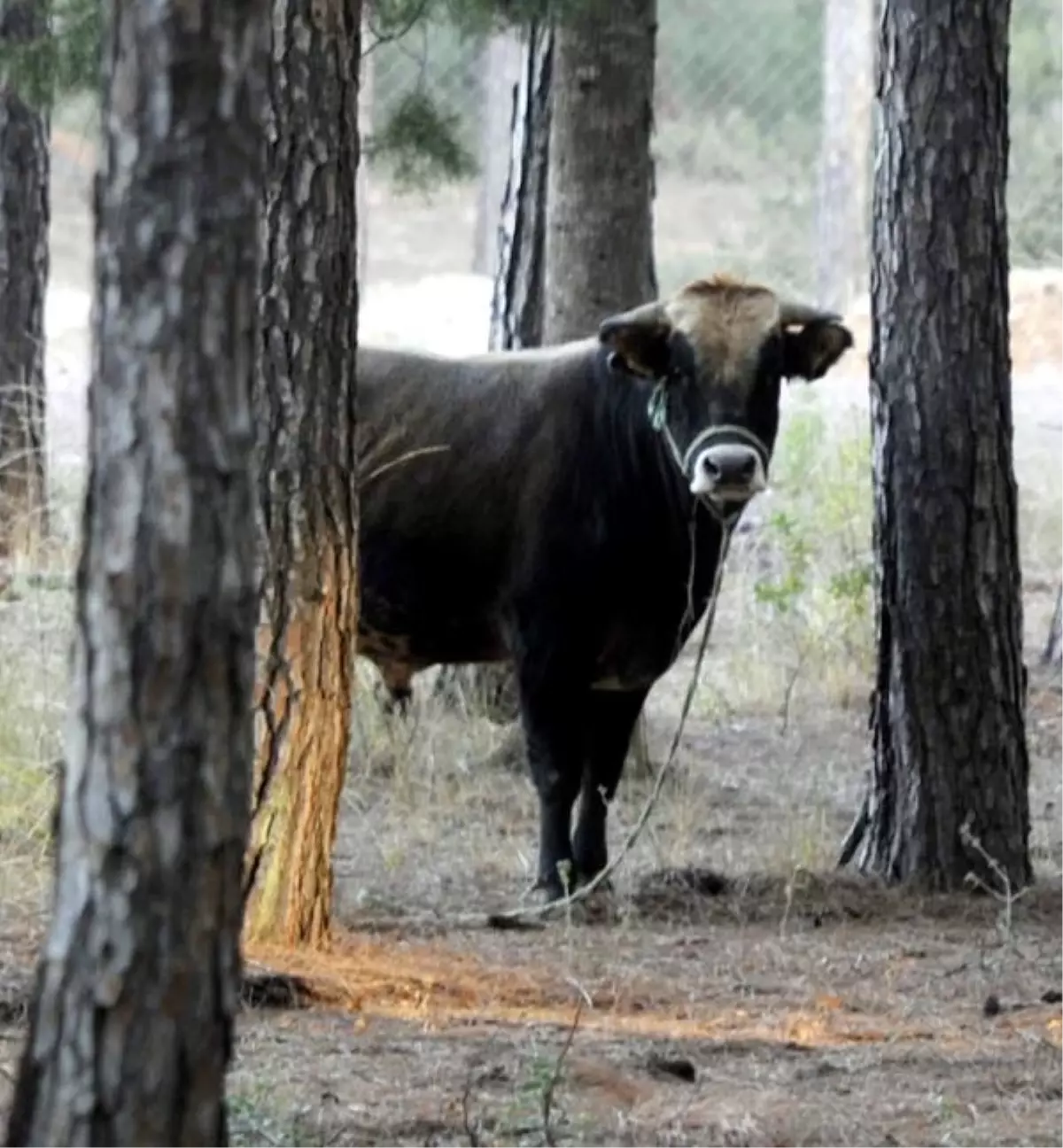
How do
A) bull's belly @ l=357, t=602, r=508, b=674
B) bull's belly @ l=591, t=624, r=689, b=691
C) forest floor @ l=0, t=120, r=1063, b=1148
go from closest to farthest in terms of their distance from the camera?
1. forest floor @ l=0, t=120, r=1063, b=1148
2. bull's belly @ l=591, t=624, r=689, b=691
3. bull's belly @ l=357, t=602, r=508, b=674

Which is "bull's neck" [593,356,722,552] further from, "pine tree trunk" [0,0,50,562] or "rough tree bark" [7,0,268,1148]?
"pine tree trunk" [0,0,50,562]

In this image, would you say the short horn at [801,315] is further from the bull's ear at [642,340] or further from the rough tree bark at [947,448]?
the bull's ear at [642,340]

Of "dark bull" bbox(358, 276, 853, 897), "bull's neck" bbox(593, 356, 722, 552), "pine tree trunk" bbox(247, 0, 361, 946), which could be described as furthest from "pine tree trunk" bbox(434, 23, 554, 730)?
"pine tree trunk" bbox(247, 0, 361, 946)

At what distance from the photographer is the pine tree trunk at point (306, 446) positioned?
6586 mm

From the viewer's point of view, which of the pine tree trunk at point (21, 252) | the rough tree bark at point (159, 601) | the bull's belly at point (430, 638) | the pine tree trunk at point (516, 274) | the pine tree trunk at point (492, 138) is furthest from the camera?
the pine tree trunk at point (492, 138)

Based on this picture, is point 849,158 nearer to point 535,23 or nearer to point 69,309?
point 69,309

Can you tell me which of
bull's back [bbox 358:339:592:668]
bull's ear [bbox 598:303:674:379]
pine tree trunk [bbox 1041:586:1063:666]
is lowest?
pine tree trunk [bbox 1041:586:1063:666]

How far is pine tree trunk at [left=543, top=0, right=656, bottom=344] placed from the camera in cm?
1009

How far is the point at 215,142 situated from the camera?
3.35 metres

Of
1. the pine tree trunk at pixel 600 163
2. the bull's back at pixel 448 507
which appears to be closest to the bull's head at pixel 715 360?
the bull's back at pixel 448 507

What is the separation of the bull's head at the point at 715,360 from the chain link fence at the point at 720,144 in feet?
99.2

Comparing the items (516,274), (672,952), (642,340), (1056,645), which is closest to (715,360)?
(642,340)

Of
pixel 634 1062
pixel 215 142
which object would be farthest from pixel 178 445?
pixel 634 1062

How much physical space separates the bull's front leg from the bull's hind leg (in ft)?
0.35
